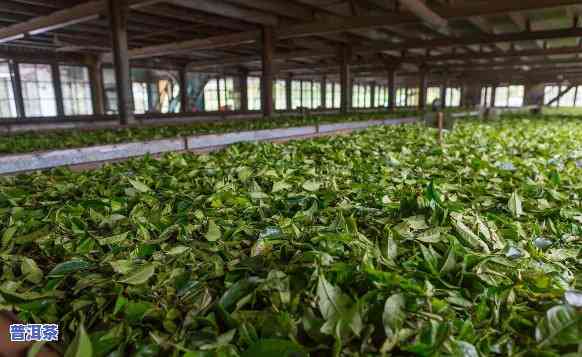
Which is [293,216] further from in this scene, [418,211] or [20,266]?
[20,266]

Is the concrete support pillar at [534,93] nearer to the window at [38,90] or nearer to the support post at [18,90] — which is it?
the window at [38,90]

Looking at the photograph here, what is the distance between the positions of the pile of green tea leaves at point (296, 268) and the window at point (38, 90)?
53.4 feet

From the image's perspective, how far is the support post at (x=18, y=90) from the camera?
14.2 meters

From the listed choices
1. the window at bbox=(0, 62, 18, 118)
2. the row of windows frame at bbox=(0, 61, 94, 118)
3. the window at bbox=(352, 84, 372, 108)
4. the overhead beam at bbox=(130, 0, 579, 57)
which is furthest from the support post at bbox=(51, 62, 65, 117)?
the window at bbox=(352, 84, 372, 108)

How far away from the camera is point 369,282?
1.05 meters

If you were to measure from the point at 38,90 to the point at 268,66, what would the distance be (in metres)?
11.5

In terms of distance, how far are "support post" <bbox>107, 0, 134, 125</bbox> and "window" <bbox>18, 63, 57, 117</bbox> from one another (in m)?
10.6

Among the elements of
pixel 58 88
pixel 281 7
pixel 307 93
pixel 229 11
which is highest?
pixel 281 7

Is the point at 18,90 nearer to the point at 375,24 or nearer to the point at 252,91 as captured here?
the point at 375,24

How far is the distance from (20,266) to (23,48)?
627 inches

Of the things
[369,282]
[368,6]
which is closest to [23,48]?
[368,6]

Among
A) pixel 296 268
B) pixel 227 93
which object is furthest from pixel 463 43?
pixel 227 93

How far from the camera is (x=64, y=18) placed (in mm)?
7812

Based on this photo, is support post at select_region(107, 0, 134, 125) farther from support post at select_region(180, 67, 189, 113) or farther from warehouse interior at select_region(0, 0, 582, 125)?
support post at select_region(180, 67, 189, 113)
